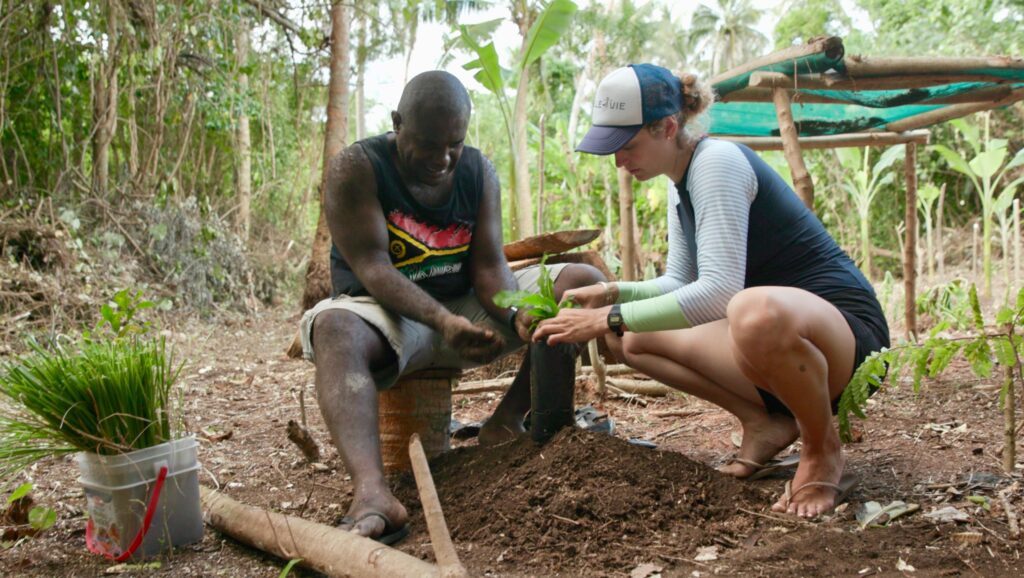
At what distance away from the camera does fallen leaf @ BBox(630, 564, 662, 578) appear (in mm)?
1898

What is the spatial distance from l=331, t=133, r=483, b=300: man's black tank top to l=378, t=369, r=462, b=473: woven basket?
0.33 meters

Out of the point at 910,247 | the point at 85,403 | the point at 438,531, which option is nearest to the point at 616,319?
the point at 438,531

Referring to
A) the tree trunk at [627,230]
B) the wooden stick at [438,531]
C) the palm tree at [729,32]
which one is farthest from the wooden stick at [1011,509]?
the palm tree at [729,32]

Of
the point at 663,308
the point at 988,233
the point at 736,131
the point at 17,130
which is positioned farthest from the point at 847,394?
the point at 17,130

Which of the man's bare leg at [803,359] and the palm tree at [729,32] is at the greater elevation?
the palm tree at [729,32]

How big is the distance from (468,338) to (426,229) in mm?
517

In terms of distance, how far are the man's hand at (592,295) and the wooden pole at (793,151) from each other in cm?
142

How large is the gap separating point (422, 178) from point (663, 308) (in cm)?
97

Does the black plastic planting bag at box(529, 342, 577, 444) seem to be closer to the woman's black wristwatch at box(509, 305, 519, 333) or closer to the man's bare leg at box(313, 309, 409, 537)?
the woman's black wristwatch at box(509, 305, 519, 333)

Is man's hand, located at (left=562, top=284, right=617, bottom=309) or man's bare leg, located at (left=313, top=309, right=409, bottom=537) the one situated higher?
man's hand, located at (left=562, top=284, right=617, bottom=309)

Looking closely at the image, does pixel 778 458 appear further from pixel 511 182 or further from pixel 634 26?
pixel 634 26

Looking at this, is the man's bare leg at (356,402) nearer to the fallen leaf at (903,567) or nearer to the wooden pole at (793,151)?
the fallen leaf at (903,567)

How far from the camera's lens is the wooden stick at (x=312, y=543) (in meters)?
1.72

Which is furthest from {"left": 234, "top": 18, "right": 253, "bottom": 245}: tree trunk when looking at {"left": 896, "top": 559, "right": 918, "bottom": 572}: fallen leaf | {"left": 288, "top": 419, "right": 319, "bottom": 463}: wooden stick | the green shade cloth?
{"left": 896, "top": 559, "right": 918, "bottom": 572}: fallen leaf
